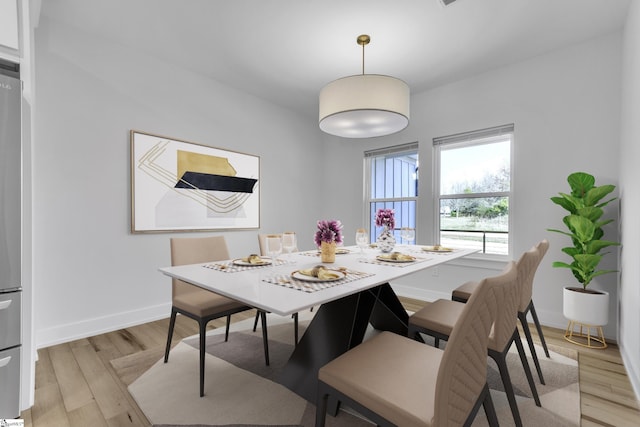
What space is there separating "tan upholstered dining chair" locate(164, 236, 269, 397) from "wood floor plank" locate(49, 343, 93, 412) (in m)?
0.47

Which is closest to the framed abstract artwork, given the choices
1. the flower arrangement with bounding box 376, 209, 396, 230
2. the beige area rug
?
the beige area rug

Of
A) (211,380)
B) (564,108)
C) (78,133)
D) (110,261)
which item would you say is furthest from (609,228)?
(78,133)

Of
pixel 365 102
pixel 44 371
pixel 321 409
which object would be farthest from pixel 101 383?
pixel 365 102

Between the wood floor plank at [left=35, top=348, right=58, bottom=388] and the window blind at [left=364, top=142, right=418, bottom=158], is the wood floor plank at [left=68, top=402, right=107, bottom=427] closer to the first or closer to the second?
the wood floor plank at [left=35, top=348, right=58, bottom=388]

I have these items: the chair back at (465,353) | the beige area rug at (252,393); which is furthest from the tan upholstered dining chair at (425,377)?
the beige area rug at (252,393)

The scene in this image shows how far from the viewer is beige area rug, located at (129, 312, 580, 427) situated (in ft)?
4.94

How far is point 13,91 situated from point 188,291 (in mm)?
1418

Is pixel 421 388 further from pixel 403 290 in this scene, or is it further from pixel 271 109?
pixel 271 109

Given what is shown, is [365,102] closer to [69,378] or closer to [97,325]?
[69,378]

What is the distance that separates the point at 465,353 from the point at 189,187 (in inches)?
120

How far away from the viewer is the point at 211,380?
6.10 feet

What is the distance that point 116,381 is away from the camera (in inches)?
73.1

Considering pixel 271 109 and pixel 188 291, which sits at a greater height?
pixel 271 109

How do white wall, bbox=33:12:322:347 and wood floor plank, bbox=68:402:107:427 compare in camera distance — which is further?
white wall, bbox=33:12:322:347
